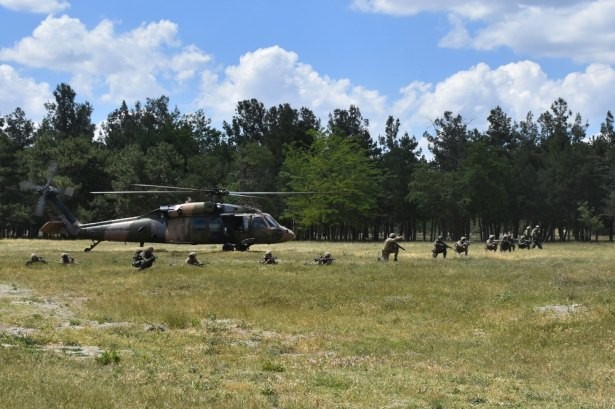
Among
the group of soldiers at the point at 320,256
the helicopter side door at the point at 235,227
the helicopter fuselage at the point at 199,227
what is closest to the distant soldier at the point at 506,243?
the group of soldiers at the point at 320,256

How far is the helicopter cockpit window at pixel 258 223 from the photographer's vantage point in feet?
129

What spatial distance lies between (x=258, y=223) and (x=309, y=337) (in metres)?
23.0

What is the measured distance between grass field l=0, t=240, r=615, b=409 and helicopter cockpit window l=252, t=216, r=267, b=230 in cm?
764

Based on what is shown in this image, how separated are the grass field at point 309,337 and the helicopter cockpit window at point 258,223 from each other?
25.1 feet

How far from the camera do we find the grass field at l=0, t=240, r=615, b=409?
10.3 meters

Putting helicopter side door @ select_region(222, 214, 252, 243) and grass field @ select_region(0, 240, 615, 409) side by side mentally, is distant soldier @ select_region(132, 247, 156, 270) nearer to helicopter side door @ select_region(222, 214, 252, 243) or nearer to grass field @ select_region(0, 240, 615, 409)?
grass field @ select_region(0, 240, 615, 409)

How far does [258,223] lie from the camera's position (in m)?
39.3

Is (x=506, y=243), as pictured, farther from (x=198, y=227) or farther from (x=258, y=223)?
(x=198, y=227)

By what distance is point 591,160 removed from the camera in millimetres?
93312

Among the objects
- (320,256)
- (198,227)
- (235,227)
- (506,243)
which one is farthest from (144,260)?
(506,243)

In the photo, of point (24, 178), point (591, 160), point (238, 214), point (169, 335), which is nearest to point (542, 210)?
point (591, 160)

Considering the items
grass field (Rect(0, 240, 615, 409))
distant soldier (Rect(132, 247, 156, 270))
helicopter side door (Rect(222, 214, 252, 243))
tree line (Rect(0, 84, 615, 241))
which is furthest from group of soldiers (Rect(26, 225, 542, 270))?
tree line (Rect(0, 84, 615, 241))

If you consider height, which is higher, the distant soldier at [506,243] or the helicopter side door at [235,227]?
the helicopter side door at [235,227]

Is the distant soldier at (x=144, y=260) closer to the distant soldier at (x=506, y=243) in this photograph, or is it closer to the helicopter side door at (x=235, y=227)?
the helicopter side door at (x=235, y=227)
